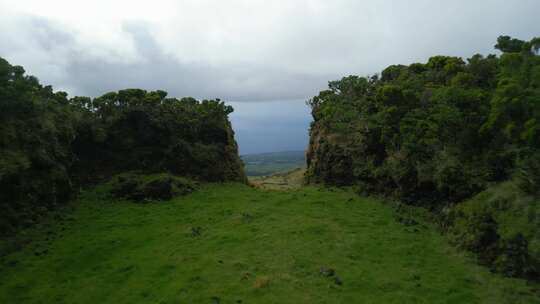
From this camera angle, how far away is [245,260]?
28.4m

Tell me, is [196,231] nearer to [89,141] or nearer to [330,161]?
[89,141]

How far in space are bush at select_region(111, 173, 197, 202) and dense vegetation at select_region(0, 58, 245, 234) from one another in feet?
10.1

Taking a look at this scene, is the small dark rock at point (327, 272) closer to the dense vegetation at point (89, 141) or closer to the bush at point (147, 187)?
the dense vegetation at point (89, 141)

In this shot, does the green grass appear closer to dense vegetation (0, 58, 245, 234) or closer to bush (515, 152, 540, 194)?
dense vegetation (0, 58, 245, 234)

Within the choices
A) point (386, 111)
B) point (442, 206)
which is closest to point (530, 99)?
point (442, 206)

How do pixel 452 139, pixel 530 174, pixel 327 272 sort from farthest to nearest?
1. pixel 452 139
2. pixel 327 272
3. pixel 530 174

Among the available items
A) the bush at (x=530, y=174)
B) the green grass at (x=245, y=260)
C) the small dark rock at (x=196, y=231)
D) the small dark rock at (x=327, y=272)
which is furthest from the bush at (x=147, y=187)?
the bush at (x=530, y=174)

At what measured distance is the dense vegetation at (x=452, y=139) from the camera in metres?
26.3

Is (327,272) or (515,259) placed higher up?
(515,259)

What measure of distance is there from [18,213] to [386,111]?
36561mm

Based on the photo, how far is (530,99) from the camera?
86.4 feet

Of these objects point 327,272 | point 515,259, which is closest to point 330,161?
point 327,272

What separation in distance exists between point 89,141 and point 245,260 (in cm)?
3124

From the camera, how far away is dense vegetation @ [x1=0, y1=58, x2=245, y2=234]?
114ft
